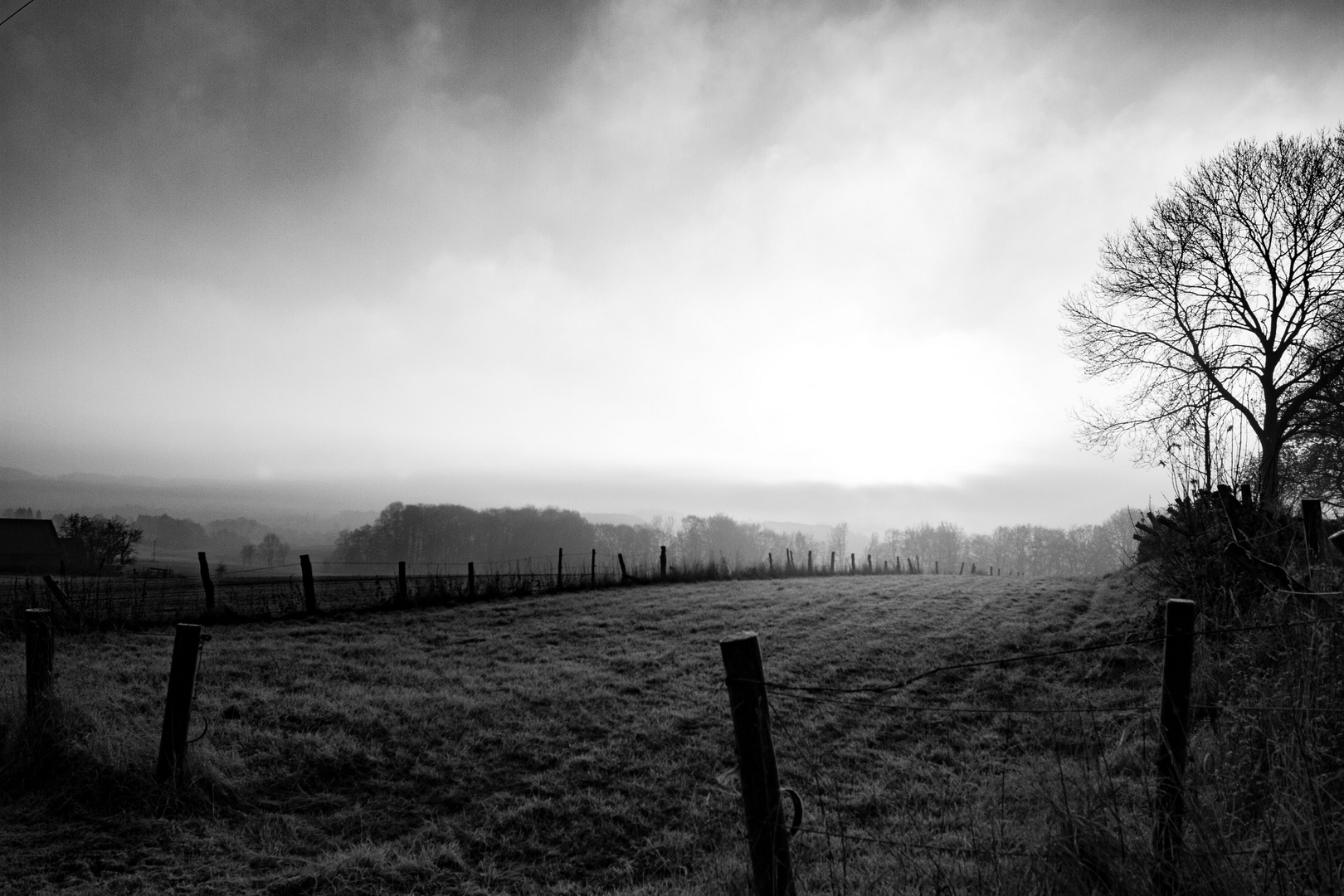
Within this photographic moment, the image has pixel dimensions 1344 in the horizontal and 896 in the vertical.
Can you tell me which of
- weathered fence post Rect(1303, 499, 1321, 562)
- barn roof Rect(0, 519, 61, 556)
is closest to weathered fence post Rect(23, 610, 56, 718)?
weathered fence post Rect(1303, 499, 1321, 562)

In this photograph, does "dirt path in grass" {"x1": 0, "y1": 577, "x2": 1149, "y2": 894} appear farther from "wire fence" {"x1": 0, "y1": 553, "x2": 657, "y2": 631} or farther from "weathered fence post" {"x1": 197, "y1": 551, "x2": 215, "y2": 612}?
"weathered fence post" {"x1": 197, "y1": 551, "x2": 215, "y2": 612}

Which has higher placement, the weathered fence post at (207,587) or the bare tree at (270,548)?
the weathered fence post at (207,587)

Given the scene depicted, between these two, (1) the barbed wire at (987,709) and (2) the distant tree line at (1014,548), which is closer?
(1) the barbed wire at (987,709)

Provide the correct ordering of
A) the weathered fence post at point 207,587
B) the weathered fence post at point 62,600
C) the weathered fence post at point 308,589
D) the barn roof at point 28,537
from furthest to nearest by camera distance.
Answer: the barn roof at point 28,537 → the weathered fence post at point 308,589 → the weathered fence post at point 207,587 → the weathered fence post at point 62,600

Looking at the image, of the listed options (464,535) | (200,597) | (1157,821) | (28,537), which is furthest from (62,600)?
(464,535)

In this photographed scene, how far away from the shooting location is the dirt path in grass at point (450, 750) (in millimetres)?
4965

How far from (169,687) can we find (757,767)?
5871 millimetres

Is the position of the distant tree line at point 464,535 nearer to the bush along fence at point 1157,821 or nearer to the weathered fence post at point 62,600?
the weathered fence post at point 62,600

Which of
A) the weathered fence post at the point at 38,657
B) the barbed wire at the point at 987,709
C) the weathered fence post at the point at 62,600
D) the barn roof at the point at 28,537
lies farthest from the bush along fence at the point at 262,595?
the barn roof at the point at 28,537

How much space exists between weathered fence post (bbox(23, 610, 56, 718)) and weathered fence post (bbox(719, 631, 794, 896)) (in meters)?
7.22

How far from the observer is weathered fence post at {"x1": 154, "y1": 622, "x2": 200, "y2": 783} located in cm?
608

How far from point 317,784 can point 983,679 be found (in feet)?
29.2

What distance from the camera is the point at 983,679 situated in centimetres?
985

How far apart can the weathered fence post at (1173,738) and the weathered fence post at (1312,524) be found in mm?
4812
